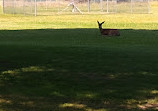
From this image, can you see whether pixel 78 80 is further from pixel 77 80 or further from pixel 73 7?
pixel 73 7

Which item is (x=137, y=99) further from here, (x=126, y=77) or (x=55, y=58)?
(x=55, y=58)

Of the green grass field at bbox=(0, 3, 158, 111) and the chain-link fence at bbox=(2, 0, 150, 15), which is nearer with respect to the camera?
the green grass field at bbox=(0, 3, 158, 111)

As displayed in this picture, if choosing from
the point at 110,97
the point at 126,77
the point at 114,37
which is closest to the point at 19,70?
the point at 126,77

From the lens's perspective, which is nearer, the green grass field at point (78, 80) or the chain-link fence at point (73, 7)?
the green grass field at point (78, 80)

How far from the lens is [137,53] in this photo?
1622cm

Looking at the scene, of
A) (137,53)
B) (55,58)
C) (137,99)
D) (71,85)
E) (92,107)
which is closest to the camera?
(92,107)

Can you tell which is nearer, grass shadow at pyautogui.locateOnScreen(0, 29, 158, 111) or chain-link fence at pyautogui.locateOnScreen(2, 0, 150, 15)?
grass shadow at pyautogui.locateOnScreen(0, 29, 158, 111)

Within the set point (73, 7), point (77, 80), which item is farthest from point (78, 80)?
point (73, 7)

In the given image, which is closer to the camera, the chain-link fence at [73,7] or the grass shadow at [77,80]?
the grass shadow at [77,80]

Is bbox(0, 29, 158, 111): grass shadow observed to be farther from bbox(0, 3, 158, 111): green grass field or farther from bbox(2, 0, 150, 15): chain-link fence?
bbox(2, 0, 150, 15): chain-link fence

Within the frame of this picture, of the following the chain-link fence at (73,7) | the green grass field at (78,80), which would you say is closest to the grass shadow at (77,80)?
the green grass field at (78,80)

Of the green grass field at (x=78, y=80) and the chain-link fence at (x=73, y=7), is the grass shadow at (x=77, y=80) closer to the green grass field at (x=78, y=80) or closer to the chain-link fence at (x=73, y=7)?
the green grass field at (x=78, y=80)

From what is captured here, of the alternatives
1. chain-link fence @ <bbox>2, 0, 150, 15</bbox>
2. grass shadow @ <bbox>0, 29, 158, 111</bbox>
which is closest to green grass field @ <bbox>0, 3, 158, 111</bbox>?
grass shadow @ <bbox>0, 29, 158, 111</bbox>

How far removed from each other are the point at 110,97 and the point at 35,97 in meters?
1.44
